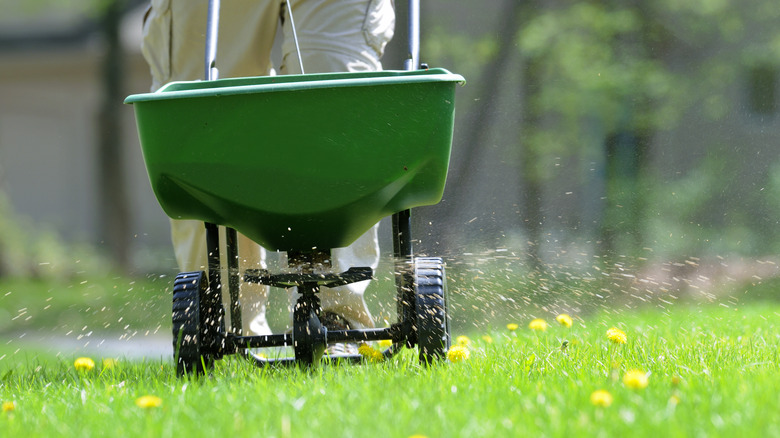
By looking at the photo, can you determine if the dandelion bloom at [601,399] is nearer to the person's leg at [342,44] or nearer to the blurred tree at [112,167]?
the person's leg at [342,44]

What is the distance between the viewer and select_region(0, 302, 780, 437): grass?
1.28 meters

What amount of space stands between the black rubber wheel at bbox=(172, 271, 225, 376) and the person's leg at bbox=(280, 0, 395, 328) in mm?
403

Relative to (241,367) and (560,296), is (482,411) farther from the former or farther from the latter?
(560,296)

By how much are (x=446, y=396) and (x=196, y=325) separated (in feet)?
2.21

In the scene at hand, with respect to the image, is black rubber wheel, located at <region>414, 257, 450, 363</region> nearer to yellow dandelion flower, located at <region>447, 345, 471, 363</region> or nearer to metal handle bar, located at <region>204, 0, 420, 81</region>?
yellow dandelion flower, located at <region>447, 345, 471, 363</region>

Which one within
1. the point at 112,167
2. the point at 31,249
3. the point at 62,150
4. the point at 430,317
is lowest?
the point at 31,249

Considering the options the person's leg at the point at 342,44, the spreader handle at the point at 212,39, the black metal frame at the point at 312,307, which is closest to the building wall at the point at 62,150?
the person's leg at the point at 342,44

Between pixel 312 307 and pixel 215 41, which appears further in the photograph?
pixel 215 41

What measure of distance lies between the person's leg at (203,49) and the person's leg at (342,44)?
6.3 inches

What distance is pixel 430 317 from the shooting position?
197 centimetres

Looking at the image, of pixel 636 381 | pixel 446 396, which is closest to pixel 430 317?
pixel 446 396

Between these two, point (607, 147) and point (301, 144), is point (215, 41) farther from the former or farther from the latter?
point (607, 147)

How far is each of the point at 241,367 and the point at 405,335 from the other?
41 cm

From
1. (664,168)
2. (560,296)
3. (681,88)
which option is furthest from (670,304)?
(681,88)
